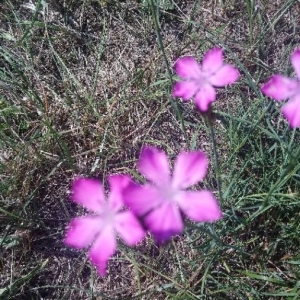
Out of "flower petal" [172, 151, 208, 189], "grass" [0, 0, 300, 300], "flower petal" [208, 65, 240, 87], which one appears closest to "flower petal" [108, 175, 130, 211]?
"flower petal" [172, 151, 208, 189]

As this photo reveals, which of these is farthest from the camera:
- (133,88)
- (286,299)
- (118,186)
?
(133,88)

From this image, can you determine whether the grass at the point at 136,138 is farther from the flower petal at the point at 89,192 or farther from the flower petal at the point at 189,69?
the flower petal at the point at 89,192

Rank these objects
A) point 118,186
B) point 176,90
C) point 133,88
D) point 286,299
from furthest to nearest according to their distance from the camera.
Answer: point 133,88
point 286,299
point 176,90
point 118,186

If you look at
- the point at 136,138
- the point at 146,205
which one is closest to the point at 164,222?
the point at 146,205

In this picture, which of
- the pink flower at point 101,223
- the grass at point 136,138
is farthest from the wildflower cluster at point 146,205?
the grass at point 136,138

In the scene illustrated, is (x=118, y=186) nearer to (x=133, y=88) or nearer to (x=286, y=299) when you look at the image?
(x=286, y=299)

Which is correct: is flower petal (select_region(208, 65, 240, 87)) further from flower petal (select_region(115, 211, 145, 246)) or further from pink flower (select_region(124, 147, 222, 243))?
flower petal (select_region(115, 211, 145, 246))

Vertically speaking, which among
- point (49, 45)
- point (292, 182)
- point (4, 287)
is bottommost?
point (292, 182)

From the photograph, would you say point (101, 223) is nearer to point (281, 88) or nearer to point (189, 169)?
point (189, 169)

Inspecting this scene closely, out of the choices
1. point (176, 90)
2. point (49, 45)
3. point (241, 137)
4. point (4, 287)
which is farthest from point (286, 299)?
point (49, 45)
